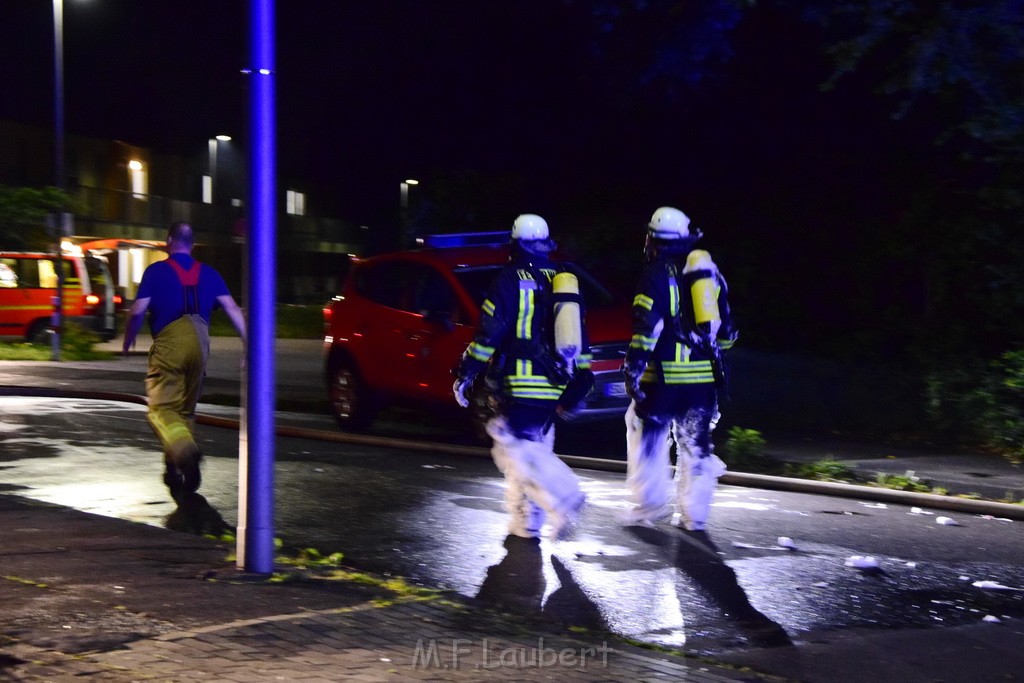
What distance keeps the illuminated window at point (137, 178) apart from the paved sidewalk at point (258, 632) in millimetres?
46451

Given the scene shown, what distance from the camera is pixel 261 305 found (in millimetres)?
6816

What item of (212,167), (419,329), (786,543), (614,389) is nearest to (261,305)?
(786,543)

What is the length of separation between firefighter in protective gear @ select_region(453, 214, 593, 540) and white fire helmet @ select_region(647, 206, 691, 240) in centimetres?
76

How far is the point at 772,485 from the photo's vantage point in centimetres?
1031

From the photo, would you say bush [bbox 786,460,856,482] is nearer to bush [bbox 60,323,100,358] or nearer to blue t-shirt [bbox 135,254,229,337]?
blue t-shirt [bbox 135,254,229,337]

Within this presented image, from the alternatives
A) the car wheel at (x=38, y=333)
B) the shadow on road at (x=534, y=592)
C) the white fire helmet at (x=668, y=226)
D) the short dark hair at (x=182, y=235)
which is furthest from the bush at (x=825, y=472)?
the car wheel at (x=38, y=333)

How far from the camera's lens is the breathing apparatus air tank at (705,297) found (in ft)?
26.7

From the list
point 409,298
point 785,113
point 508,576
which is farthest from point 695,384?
point 785,113

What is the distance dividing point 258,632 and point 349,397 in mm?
8074

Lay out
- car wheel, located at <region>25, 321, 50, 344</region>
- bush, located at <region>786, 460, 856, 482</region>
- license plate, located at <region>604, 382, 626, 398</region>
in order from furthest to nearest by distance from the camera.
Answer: car wheel, located at <region>25, 321, 50, 344</region>
license plate, located at <region>604, 382, 626, 398</region>
bush, located at <region>786, 460, 856, 482</region>

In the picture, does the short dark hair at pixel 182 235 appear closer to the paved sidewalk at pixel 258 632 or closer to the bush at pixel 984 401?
the paved sidewalk at pixel 258 632

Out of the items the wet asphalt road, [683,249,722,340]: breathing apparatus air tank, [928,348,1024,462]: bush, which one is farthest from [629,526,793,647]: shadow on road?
[928,348,1024,462]: bush

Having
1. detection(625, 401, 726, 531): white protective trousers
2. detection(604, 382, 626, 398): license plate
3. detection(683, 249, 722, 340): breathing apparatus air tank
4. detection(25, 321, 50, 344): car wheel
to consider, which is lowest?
detection(625, 401, 726, 531): white protective trousers

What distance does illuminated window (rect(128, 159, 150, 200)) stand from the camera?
52.1 metres
